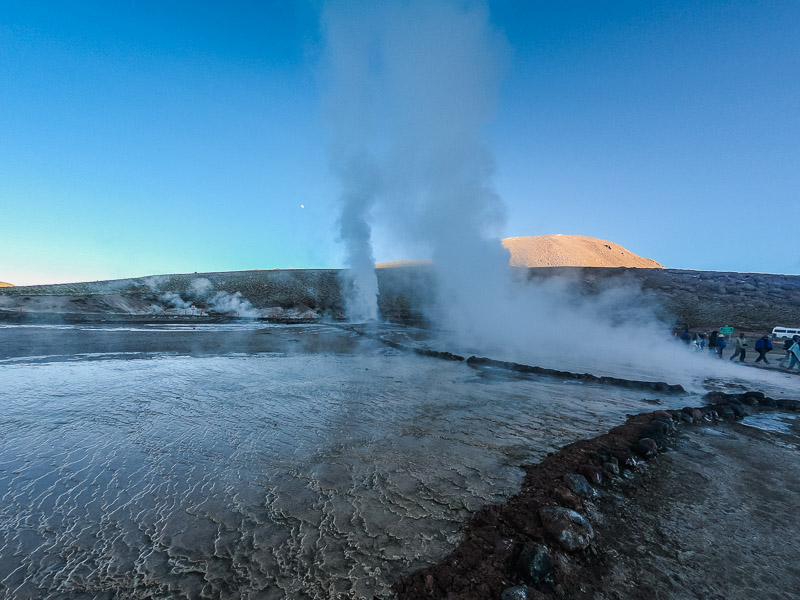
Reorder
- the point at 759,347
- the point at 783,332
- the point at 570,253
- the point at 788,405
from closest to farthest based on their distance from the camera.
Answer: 1. the point at 788,405
2. the point at 759,347
3. the point at 783,332
4. the point at 570,253

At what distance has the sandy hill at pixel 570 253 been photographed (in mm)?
84562

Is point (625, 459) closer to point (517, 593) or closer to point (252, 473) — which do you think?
point (517, 593)

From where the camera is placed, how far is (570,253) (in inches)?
3447

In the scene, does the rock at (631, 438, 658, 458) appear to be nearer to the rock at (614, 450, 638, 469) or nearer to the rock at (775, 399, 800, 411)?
the rock at (614, 450, 638, 469)

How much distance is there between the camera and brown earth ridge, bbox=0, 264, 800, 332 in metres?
25.8

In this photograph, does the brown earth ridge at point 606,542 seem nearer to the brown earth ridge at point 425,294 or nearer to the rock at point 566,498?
the rock at point 566,498

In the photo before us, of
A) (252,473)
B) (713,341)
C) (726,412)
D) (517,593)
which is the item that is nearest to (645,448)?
(517,593)

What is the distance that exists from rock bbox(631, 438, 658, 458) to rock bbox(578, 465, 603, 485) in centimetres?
90

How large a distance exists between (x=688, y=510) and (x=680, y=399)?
530cm

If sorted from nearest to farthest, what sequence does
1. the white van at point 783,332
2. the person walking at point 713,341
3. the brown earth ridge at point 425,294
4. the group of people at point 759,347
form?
the group of people at point 759,347, the person walking at point 713,341, the white van at point 783,332, the brown earth ridge at point 425,294

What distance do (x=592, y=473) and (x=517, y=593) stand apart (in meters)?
1.95

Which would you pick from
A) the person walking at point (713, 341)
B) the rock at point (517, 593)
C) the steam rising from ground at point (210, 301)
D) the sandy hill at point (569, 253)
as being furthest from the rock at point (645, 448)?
the sandy hill at point (569, 253)

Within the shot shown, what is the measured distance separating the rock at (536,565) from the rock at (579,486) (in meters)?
1.14

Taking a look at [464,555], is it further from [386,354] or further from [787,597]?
[386,354]
